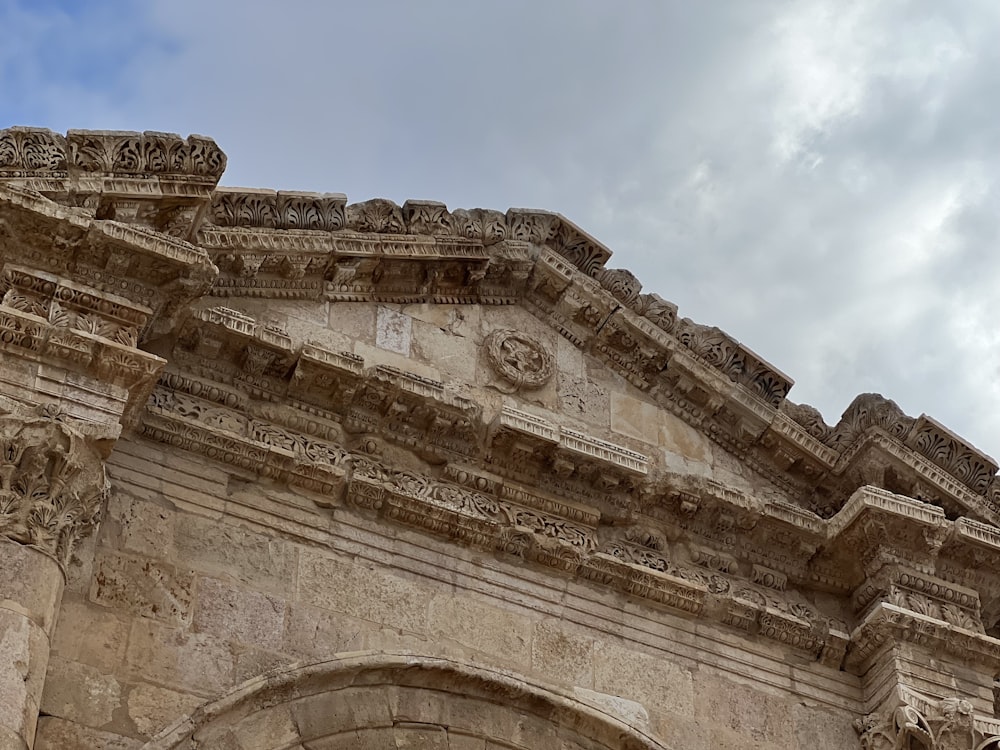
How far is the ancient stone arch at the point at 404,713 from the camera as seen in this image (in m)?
9.13

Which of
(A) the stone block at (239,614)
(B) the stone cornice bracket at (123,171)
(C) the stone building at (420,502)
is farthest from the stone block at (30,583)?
(B) the stone cornice bracket at (123,171)

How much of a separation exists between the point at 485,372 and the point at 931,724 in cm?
379

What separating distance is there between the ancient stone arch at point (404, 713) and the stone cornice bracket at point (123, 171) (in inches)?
113

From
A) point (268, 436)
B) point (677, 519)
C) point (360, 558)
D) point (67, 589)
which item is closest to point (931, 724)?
point (677, 519)

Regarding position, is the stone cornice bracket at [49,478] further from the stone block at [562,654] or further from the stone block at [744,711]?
the stone block at [744,711]

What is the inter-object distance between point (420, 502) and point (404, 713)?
1.47m

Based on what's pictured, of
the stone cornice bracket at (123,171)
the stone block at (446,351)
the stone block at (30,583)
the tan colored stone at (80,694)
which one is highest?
the stone block at (446,351)

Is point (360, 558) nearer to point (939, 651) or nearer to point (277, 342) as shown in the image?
point (277, 342)

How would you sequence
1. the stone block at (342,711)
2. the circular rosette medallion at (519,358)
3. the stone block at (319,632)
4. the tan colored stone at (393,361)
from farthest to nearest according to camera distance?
1. the circular rosette medallion at (519,358)
2. the tan colored stone at (393,361)
3. the stone block at (319,632)
4. the stone block at (342,711)

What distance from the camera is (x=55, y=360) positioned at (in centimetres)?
947

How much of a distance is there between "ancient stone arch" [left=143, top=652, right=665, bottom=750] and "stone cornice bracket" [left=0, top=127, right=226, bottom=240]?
2874mm

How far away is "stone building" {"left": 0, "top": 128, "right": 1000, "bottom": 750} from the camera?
30.2 ft

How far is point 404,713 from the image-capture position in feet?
31.9

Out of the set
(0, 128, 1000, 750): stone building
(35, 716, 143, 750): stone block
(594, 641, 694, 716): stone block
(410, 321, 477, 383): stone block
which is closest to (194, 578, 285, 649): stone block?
(0, 128, 1000, 750): stone building
